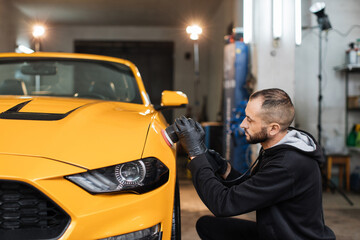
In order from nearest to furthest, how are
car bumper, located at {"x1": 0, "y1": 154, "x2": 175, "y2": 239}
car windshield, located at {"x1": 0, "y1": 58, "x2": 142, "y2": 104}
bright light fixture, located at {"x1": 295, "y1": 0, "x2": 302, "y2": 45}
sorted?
car bumper, located at {"x1": 0, "y1": 154, "x2": 175, "y2": 239} → car windshield, located at {"x1": 0, "y1": 58, "x2": 142, "y2": 104} → bright light fixture, located at {"x1": 295, "y1": 0, "x2": 302, "y2": 45}

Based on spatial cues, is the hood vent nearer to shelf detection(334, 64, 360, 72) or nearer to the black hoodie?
the black hoodie

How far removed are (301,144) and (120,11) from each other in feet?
31.1

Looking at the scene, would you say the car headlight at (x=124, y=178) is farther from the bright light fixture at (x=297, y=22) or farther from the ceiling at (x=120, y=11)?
the ceiling at (x=120, y=11)

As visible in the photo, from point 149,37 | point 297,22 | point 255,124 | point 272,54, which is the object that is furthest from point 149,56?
point 255,124

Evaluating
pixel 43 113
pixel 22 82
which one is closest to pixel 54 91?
pixel 22 82

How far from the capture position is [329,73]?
5.30 metres

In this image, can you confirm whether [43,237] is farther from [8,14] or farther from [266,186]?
[8,14]

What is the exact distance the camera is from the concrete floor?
291 cm

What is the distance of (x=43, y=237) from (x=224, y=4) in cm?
807

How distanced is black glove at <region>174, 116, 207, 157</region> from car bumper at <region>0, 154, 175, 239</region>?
331 mm

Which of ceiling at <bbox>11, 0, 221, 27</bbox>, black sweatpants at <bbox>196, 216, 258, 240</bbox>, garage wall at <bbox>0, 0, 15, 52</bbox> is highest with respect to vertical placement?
ceiling at <bbox>11, 0, 221, 27</bbox>

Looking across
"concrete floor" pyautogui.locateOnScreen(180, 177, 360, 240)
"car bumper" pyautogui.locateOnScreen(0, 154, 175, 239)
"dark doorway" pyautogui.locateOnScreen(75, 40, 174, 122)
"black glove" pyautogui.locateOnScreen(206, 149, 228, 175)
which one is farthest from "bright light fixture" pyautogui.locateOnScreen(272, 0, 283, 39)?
"dark doorway" pyautogui.locateOnScreen(75, 40, 174, 122)

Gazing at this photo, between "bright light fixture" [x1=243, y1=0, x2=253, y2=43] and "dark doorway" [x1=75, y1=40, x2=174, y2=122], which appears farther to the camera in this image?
"dark doorway" [x1=75, y1=40, x2=174, y2=122]

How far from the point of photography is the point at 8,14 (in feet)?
28.9
